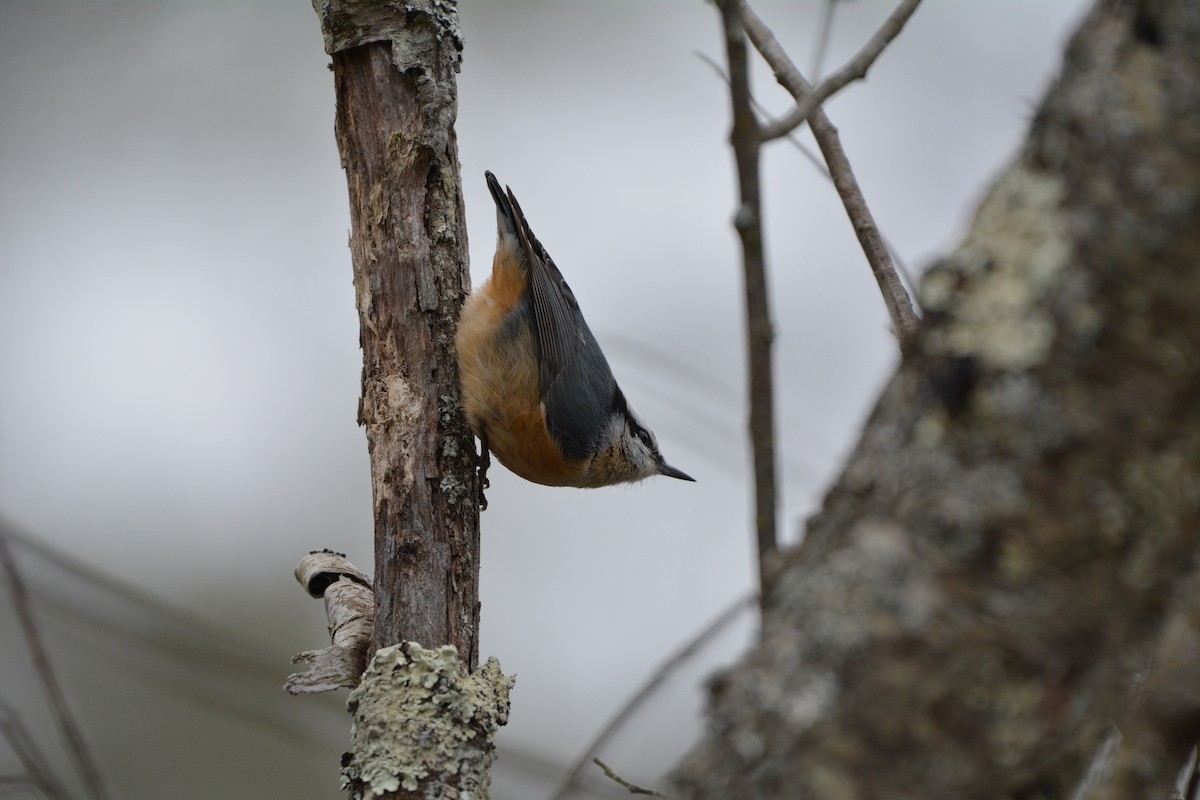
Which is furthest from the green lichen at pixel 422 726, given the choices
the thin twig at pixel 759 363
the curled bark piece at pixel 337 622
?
the thin twig at pixel 759 363

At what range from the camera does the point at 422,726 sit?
2.05 m

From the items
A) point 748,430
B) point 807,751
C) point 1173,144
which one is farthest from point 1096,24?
point 807,751

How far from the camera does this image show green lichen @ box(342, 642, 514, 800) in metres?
1.99

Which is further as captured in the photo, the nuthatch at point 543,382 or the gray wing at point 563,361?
the gray wing at point 563,361

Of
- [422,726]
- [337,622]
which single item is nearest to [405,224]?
[337,622]

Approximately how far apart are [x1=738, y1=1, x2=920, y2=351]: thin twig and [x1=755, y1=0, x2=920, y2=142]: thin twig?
0.04 metres

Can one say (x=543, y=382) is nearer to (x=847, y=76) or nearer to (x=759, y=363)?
(x=847, y=76)

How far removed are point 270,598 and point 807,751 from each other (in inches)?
245

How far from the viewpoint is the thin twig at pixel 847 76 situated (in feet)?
3.82

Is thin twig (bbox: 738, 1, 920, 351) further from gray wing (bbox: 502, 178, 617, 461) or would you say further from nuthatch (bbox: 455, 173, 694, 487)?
gray wing (bbox: 502, 178, 617, 461)

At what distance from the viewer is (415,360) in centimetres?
260

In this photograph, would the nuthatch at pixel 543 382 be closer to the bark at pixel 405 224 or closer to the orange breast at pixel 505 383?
the orange breast at pixel 505 383

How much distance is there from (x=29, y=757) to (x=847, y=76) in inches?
66.3

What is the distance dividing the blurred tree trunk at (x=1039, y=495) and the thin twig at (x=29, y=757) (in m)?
1.15
